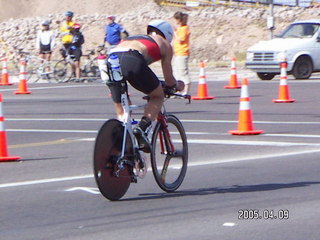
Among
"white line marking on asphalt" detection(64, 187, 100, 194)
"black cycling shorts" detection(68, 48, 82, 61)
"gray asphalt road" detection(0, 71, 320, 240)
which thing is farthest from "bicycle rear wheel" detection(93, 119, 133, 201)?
"black cycling shorts" detection(68, 48, 82, 61)

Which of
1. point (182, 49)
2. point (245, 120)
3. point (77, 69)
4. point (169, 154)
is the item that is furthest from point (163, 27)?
point (77, 69)

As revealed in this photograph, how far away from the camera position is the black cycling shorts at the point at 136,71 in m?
8.67

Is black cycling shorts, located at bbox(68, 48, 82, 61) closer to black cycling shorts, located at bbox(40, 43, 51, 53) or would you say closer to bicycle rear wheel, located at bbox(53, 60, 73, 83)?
bicycle rear wheel, located at bbox(53, 60, 73, 83)

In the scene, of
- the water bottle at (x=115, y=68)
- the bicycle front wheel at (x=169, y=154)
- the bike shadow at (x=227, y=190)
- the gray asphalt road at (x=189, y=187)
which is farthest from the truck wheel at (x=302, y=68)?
the water bottle at (x=115, y=68)

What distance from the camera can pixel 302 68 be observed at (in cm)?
2806

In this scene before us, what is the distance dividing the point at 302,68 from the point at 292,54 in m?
0.63

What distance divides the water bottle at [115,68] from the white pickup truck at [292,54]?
747 inches

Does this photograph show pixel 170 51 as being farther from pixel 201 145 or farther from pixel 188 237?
pixel 201 145

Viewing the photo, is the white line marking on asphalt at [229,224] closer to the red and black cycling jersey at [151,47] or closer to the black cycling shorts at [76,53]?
the red and black cycling jersey at [151,47]

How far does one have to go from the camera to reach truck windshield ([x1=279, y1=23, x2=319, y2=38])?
2861 cm

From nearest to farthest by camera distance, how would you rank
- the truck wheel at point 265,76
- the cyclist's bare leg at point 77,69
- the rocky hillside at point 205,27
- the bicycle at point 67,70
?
the cyclist's bare leg at point 77,69 < the bicycle at point 67,70 < the truck wheel at point 265,76 < the rocky hillside at point 205,27

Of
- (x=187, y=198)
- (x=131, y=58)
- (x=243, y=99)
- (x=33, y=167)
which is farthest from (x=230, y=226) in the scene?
(x=243, y=99)

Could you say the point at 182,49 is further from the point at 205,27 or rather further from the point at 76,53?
the point at 205,27

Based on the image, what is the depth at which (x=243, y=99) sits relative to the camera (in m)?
14.6
